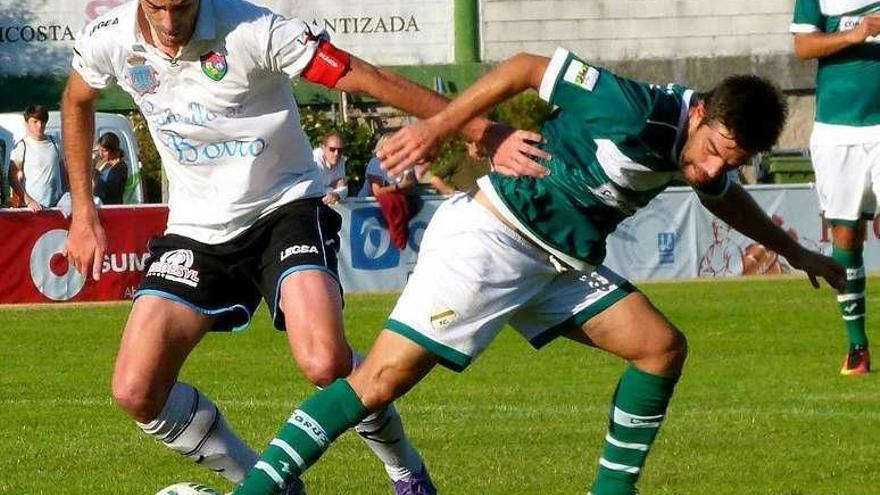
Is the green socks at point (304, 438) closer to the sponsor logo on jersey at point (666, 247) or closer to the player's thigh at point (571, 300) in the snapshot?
the player's thigh at point (571, 300)

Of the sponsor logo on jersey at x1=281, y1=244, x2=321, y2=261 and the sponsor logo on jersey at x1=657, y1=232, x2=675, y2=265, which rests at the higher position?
the sponsor logo on jersey at x1=281, y1=244, x2=321, y2=261

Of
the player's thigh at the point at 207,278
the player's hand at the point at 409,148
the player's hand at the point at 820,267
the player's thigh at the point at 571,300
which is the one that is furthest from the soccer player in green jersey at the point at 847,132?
the player's hand at the point at 409,148

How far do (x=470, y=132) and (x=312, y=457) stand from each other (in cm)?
122

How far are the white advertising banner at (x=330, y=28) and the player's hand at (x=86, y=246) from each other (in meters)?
27.7

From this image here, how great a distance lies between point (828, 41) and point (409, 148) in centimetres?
559

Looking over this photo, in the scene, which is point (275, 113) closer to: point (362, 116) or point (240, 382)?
point (240, 382)

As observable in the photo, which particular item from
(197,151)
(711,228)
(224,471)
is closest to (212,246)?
(197,151)

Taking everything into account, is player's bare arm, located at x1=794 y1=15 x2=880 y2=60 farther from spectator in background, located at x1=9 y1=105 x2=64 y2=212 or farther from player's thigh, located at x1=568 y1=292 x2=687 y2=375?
spectator in background, located at x1=9 y1=105 x2=64 y2=212

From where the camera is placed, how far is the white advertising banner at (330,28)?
117 ft

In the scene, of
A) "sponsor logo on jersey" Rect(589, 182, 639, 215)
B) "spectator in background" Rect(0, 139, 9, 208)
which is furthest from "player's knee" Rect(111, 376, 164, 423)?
"spectator in background" Rect(0, 139, 9, 208)

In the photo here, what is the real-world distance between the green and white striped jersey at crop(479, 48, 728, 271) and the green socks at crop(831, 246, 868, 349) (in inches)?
199

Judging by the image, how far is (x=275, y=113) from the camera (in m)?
7.73

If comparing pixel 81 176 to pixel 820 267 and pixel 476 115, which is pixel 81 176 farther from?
pixel 820 267

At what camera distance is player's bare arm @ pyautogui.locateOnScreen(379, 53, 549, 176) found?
638 centimetres
